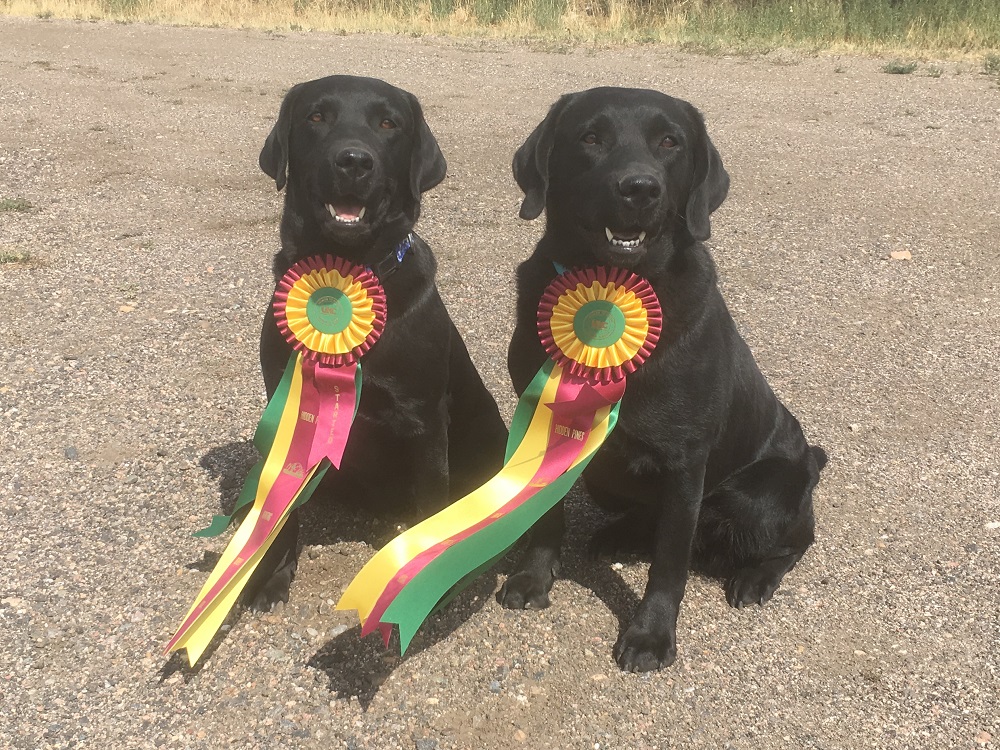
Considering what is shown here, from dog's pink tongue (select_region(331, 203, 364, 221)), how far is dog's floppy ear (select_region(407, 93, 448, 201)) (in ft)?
0.85

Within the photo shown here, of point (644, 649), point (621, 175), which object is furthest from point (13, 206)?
point (644, 649)

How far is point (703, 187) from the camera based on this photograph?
2885mm

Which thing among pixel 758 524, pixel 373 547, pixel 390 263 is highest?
pixel 390 263

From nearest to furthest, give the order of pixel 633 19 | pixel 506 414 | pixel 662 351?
pixel 662 351, pixel 506 414, pixel 633 19

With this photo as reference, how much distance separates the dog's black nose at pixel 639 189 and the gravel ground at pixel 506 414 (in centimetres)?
140

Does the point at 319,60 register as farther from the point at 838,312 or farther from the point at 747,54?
Answer: the point at 838,312

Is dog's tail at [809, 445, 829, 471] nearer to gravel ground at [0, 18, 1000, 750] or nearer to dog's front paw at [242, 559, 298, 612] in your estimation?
gravel ground at [0, 18, 1000, 750]

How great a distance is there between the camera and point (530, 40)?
560 inches

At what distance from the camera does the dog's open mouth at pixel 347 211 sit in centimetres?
285

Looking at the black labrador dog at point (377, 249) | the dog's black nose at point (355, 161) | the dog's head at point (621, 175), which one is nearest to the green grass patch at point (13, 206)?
the black labrador dog at point (377, 249)

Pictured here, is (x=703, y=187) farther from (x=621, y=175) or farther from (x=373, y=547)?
(x=373, y=547)

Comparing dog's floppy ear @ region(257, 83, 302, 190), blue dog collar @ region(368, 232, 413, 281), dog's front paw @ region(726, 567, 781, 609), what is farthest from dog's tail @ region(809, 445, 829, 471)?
dog's floppy ear @ region(257, 83, 302, 190)

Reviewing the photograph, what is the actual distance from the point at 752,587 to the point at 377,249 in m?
1.73

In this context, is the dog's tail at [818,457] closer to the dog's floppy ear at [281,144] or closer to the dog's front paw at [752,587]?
the dog's front paw at [752,587]
